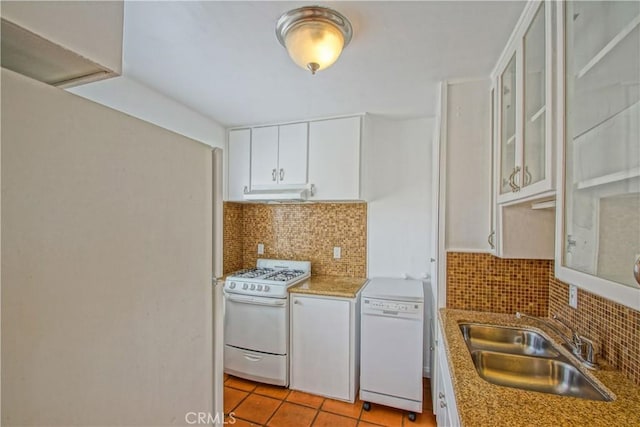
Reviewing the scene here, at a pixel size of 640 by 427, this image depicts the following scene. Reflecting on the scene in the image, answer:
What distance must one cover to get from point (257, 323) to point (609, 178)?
233 centimetres

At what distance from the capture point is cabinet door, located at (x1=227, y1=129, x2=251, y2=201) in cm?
278

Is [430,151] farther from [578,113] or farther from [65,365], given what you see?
[65,365]

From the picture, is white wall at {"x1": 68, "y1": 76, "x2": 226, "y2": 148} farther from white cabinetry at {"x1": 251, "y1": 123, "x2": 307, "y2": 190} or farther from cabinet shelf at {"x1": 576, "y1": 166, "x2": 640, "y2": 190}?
cabinet shelf at {"x1": 576, "y1": 166, "x2": 640, "y2": 190}

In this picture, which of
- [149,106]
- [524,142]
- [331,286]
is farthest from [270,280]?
[524,142]

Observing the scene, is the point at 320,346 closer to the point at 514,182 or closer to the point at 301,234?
the point at 301,234

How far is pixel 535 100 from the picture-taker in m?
1.12

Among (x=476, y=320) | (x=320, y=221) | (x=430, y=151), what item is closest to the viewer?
(x=476, y=320)

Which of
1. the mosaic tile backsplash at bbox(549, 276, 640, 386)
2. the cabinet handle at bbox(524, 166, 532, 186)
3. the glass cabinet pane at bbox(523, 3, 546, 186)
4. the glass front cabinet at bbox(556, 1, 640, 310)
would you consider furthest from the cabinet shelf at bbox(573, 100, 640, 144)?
the mosaic tile backsplash at bbox(549, 276, 640, 386)

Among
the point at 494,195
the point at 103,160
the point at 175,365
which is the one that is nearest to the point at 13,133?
the point at 103,160

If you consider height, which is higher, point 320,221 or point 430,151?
point 430,151

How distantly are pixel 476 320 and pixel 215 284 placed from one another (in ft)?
4.96

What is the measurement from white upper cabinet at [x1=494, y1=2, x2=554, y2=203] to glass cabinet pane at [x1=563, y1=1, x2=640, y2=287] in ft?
0.32

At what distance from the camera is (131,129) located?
23.6 inches

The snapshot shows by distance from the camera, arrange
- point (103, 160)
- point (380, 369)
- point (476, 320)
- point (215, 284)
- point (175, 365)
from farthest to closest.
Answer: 1. point (380, 369)
2. point (476, 320)
3. point (215, 284)
4. point (175, 365)
5. point (103, 160)
